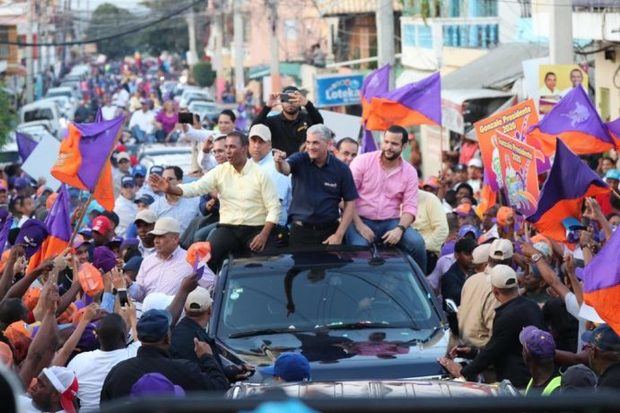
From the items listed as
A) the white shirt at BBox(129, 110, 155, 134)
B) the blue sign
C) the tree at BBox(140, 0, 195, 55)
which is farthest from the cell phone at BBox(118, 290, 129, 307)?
the tree at BBox(140, 0, 195, 55)

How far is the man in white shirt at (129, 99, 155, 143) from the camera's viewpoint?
35.0 meters

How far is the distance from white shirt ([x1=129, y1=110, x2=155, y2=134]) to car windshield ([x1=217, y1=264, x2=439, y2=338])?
26288 mm

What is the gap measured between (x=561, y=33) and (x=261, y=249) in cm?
1575

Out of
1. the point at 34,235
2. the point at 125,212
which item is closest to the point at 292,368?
the point at 34,235

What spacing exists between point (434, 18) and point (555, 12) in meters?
15.7

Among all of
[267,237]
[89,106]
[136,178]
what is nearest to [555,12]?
[136,178]

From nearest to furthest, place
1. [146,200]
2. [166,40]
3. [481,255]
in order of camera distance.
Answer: [481,255]
[146,200]
[166,40]

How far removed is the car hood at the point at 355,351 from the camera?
8281 mm

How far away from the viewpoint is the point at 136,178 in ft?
60.7

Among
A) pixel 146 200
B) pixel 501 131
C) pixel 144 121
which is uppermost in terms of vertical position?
pixel 501 131

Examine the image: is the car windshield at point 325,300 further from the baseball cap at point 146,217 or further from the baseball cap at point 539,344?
the baseball cap at point 146,217

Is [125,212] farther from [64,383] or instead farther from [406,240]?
[64,383]

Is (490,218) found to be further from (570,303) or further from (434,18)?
(434,18)

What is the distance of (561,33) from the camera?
25234 millimetres
